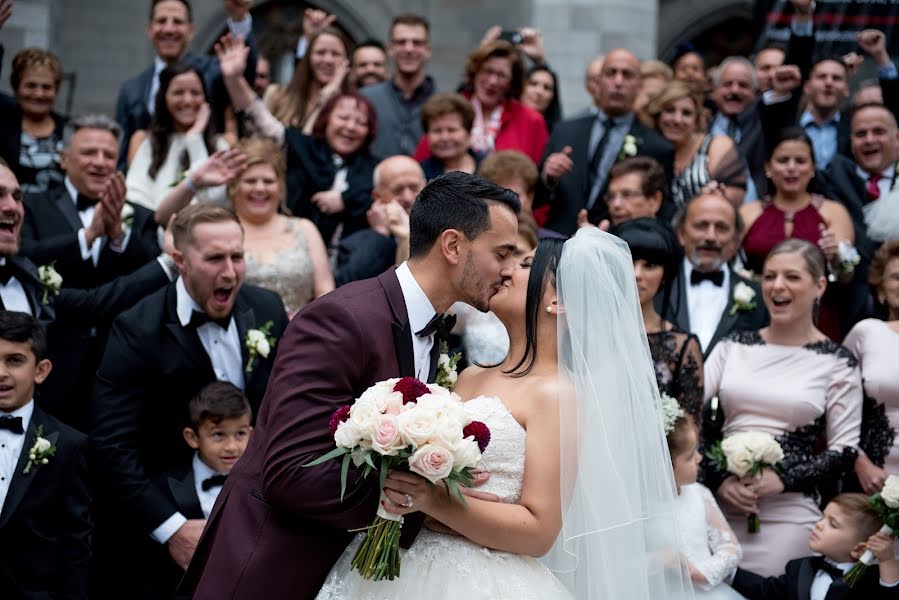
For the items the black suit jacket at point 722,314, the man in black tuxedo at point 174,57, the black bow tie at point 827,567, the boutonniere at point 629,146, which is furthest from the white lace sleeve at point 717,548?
the man in black tuxedo at point 174,57

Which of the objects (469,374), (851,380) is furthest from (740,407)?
(469,374)

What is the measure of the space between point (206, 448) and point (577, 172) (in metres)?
3.85

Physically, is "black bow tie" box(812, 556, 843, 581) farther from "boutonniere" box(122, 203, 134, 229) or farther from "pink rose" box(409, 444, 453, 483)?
"boutonniere" box(122, 203, 134, 229)

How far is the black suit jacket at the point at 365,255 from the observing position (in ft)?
25.2

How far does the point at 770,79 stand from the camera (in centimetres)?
1061

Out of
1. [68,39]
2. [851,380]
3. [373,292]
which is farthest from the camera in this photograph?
[68,39]

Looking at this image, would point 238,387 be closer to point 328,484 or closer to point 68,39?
point 328,484

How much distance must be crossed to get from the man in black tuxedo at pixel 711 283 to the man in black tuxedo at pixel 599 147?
0.84 m

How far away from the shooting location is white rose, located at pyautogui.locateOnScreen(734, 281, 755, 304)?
741cm

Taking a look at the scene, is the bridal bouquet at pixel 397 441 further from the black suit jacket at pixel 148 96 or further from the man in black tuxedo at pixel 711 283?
the black suit jacket at pixel 148 96

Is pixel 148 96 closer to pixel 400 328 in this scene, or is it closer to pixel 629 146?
pixel 629 146

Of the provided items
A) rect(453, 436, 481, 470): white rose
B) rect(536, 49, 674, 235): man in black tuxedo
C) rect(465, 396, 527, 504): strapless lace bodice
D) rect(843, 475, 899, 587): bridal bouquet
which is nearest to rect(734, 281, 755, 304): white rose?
rect(536, 49, 674, 235): man in black tuxedo

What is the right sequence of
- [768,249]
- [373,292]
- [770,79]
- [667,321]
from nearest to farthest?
[373,292]
[667,321]
[768,249]
[770,79]

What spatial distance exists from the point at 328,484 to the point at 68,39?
13.0 m
